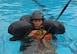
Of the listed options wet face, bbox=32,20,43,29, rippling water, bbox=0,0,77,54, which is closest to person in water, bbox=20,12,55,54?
wet face, bbox=32,20,43,29

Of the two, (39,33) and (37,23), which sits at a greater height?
(37,23)

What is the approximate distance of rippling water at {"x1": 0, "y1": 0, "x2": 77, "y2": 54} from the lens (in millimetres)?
4504

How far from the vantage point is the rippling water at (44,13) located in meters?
4.50

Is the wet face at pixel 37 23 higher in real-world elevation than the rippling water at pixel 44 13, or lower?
higher

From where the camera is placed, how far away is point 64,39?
4.86 m

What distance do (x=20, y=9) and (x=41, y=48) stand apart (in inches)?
135

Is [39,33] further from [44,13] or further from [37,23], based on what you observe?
[44,13]

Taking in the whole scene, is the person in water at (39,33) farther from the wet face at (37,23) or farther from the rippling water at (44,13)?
the rippling water at (44,13)

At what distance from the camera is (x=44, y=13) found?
680cm

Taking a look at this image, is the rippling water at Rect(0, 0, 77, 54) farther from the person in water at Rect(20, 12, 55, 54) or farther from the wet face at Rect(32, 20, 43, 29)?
the wet face at Rect(32, 20, 43, 29)

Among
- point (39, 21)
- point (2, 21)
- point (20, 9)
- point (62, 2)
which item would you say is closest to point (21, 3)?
point (20, 9)

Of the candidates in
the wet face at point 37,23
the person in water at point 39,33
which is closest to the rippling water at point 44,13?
the person in water at point 39,33

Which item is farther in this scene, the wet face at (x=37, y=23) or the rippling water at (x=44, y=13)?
the rippling water at (x=44, y=13)

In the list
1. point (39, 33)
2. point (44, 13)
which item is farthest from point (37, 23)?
point (44, 13)
